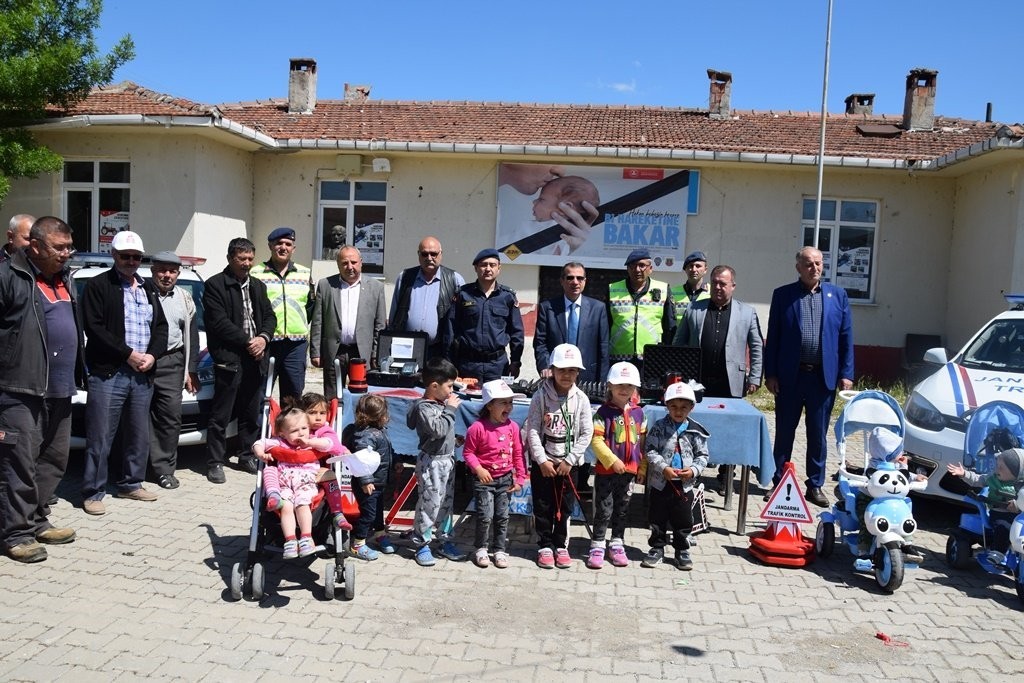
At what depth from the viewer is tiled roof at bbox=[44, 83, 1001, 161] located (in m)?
14.1

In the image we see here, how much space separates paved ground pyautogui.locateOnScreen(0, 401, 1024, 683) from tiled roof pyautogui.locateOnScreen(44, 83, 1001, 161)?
9.52 m

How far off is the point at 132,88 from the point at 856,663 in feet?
52.6

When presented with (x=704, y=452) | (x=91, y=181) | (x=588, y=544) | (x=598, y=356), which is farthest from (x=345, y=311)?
(x=91, y=181)

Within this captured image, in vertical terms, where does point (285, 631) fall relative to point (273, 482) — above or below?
below

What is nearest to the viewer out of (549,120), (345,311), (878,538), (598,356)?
(878,538)

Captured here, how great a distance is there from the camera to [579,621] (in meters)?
4.46

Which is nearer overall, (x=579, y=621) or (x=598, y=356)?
(x=579, y=621)

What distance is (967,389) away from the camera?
6.80m

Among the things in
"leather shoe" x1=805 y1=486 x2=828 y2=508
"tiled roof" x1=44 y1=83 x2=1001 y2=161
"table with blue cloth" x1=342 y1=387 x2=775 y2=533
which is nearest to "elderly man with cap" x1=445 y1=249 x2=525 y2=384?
"table with blue cloth" x1=342 y1=387 x2=775 y2=533

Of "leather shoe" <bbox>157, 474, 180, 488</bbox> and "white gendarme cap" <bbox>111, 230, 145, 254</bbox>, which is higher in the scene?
"white gendarme cap" <bbox>111, 230, 145, 254</bbox>

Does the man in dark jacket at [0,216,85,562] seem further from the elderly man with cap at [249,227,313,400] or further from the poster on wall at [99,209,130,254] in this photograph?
the poster on wall at [99,209,130,254]

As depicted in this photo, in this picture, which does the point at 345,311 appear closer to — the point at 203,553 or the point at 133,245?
the point at 133,245

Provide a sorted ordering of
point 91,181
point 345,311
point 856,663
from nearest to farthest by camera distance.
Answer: point 856,663 → point 345,311 → point 91,181

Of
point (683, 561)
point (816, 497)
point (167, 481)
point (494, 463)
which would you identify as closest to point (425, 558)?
point (494, 463)
